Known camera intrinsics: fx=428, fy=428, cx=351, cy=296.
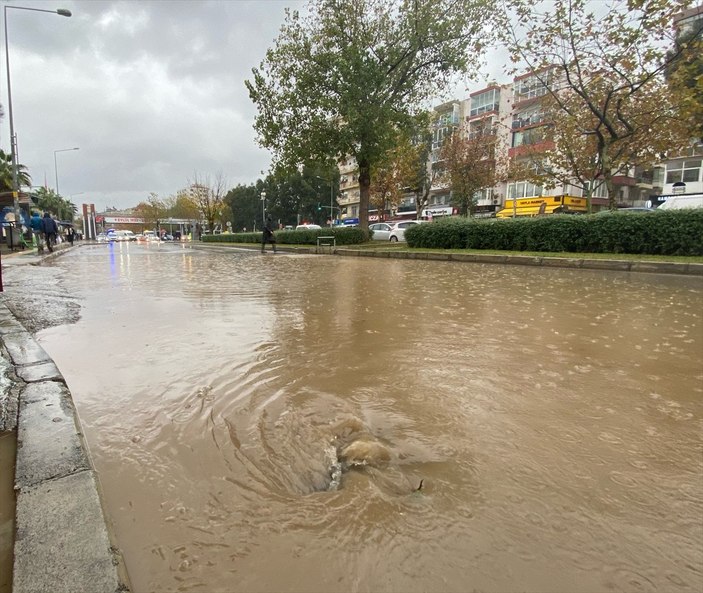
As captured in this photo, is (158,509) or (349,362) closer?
(158,509)

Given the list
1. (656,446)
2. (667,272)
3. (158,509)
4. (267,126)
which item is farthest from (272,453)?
(267,126)

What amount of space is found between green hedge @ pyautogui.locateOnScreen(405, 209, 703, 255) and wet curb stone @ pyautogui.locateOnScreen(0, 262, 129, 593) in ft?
47.7

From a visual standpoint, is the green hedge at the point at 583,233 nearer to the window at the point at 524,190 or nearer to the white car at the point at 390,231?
the white car at the point at 390,231

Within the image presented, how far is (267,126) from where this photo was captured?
22031 mm

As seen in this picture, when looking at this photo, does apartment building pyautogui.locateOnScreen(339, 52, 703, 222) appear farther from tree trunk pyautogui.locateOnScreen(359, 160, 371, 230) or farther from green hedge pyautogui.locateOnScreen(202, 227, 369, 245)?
tree trunk pyautogui.locateOnScreen(359, 160, 371, 230)

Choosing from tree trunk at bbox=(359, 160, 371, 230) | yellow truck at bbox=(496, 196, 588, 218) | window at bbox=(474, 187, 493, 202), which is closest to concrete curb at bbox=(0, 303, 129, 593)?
tree trunk at bbox=(359, 160, 371, 230)

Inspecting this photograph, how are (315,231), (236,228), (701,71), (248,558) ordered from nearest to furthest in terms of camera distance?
(248,558), (701,71), (315,231), (236,228)

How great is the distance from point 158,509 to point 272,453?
1.92ft

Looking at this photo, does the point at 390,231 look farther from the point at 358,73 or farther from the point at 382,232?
the point at 358,73

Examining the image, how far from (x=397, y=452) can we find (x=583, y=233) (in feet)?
46.2

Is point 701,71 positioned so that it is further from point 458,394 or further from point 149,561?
point 149,561

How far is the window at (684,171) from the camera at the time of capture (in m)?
35.7

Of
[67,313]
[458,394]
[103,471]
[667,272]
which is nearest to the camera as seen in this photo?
[103,471]

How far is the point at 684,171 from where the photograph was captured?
36438mm
